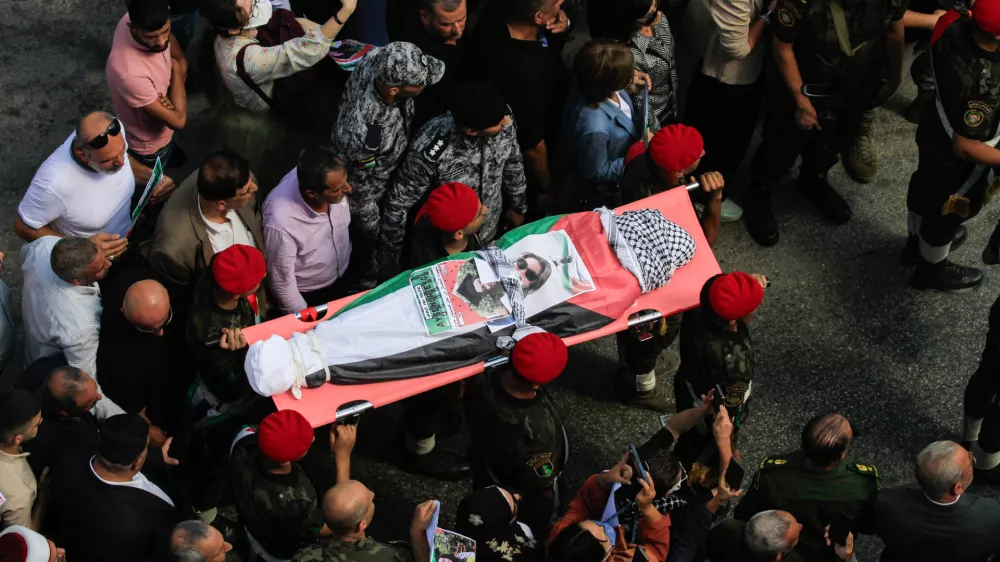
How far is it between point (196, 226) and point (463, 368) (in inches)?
53.4

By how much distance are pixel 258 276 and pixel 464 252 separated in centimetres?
100

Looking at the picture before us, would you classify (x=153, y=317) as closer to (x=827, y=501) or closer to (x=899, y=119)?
(x=827, y=501)

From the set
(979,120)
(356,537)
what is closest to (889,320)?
(979,120)

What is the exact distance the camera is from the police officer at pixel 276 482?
4.03m

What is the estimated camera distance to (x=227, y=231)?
192 inches

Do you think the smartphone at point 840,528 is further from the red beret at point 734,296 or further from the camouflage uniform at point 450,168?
the camouflage uniform at point 450,168

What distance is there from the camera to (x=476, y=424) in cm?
443

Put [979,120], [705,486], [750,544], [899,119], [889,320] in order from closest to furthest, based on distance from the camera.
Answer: [750,544] → [705,486] → [979,120] → [889,320] → [899,119]

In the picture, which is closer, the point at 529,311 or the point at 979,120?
the point at 529,311

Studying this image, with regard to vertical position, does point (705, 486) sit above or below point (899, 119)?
above

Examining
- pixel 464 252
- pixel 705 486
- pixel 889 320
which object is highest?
pixel 464 252

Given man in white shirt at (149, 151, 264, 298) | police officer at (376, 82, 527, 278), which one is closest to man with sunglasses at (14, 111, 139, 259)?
man in white shirt at (149, 151, 264, 298)

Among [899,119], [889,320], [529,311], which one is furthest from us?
[899,119]

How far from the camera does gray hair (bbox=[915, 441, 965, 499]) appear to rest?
12.8 feet
